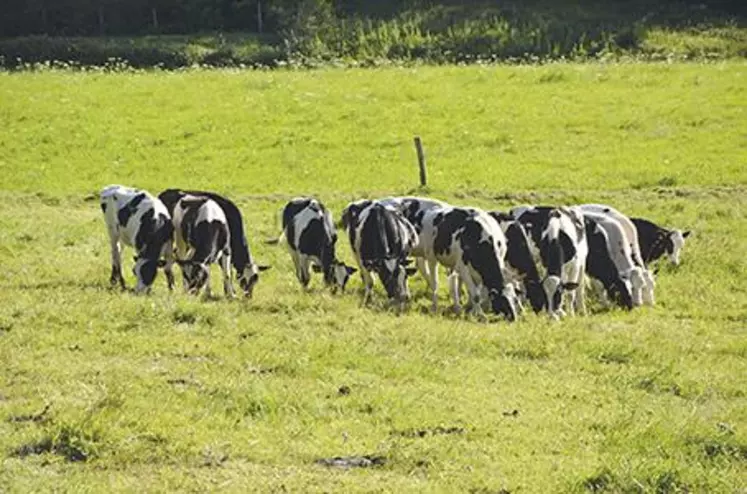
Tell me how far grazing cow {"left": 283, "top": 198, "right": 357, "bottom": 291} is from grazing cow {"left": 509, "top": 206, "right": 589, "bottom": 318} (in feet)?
9.22

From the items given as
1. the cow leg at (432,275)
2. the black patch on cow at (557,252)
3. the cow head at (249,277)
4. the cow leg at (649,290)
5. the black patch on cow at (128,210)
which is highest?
the black patch on cow at (128,210)

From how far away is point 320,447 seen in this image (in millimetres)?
10672

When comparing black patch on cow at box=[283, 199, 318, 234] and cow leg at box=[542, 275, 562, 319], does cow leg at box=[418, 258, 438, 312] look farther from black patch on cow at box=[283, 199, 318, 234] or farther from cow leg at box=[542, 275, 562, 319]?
black patch on cow at box=[283, 199, 318, 234]

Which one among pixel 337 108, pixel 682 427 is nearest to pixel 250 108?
pixel 337 108

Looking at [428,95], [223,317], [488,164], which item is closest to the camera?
[223,317]

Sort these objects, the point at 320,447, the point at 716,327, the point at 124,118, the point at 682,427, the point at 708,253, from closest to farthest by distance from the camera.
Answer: the point at 320,447 → the point at 682,427 → the point at 716,327 → the point at 708,253 → the point at 124,118

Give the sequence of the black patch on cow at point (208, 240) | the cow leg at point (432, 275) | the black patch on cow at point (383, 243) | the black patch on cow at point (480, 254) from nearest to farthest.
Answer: the black patch on cow at point (480, 254)
the black patch on cow at point (208, 240)
the black patch on cow at point (383, 243)
the cow leg at point (432, 275)

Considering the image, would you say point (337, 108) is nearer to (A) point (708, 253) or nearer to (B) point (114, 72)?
(B) point (114, 72)

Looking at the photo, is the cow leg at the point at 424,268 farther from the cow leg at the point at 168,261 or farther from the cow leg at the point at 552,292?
the cow leg at the point at 168,261

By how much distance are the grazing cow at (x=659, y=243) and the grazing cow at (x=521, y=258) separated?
3.21 meters

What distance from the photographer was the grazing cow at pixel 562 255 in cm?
1820

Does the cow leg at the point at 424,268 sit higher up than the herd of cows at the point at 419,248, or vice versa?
the herd of cows at the point at 419,248

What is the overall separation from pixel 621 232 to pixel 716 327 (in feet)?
10.2

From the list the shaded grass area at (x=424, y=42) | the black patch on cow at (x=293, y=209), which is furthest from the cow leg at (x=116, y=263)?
the shaded grass area at (x=424, y=42)
